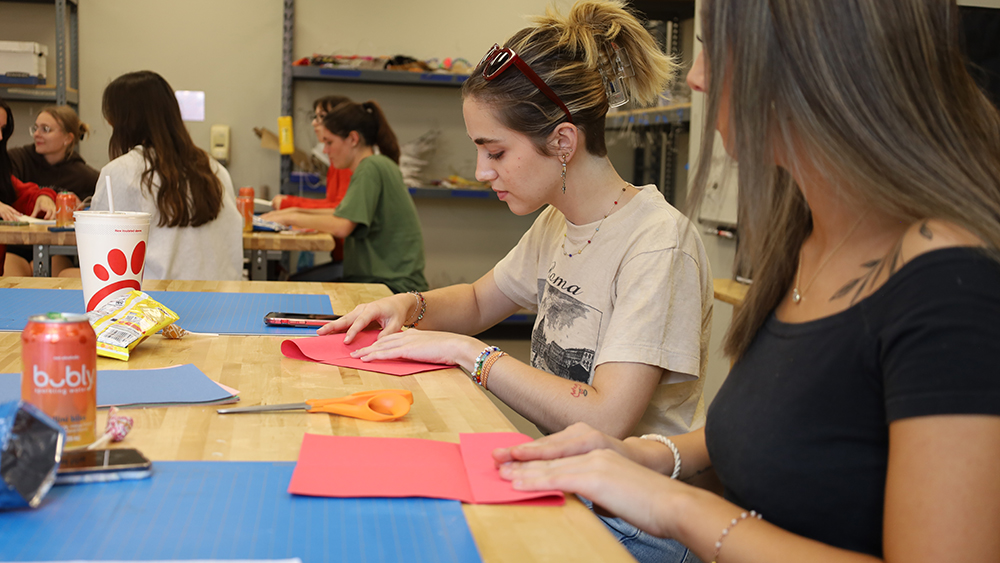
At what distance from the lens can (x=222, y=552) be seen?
21.5 inches

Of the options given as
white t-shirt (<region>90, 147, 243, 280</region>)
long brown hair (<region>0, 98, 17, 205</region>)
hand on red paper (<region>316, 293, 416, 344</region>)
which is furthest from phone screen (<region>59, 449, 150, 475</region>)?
long brown hair (<region>0, 98, 17, 205</region>)

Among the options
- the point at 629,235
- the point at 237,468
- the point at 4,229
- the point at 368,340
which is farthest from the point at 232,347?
the point at 4,229

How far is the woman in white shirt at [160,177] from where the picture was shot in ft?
8.45

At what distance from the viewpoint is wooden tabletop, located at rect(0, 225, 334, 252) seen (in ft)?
9.61

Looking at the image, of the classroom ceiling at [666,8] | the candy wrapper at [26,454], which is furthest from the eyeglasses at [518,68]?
the classroom ceiling at [666,8]

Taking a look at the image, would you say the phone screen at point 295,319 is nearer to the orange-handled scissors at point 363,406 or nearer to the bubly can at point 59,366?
the orange-handled scissors at point 363,406

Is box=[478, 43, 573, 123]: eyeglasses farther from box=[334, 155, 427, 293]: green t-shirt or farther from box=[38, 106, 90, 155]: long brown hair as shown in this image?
box=[38, 106, 90, 155]: long brown hair

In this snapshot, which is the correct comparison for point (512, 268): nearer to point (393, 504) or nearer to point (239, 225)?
point (393, 504)

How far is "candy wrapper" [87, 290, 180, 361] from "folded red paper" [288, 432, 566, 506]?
0.47 meters

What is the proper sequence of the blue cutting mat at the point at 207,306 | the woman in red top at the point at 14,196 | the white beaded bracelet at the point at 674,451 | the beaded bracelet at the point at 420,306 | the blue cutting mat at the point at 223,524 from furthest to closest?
the woman in red top at the point at 14,196
the beaded bracelet at the point at 420,306
the blue cutting mat at the point at 207,306
the white beaded bracelet at the point at 674,451
the blue cutting mat at the point at 223,524

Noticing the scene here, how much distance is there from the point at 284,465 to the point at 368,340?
0.58 metres

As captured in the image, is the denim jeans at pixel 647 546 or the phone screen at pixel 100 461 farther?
the denim jeans at pixel 647 546

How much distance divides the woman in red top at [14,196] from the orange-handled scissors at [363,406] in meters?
3.09

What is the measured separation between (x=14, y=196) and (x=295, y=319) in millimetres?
3164
